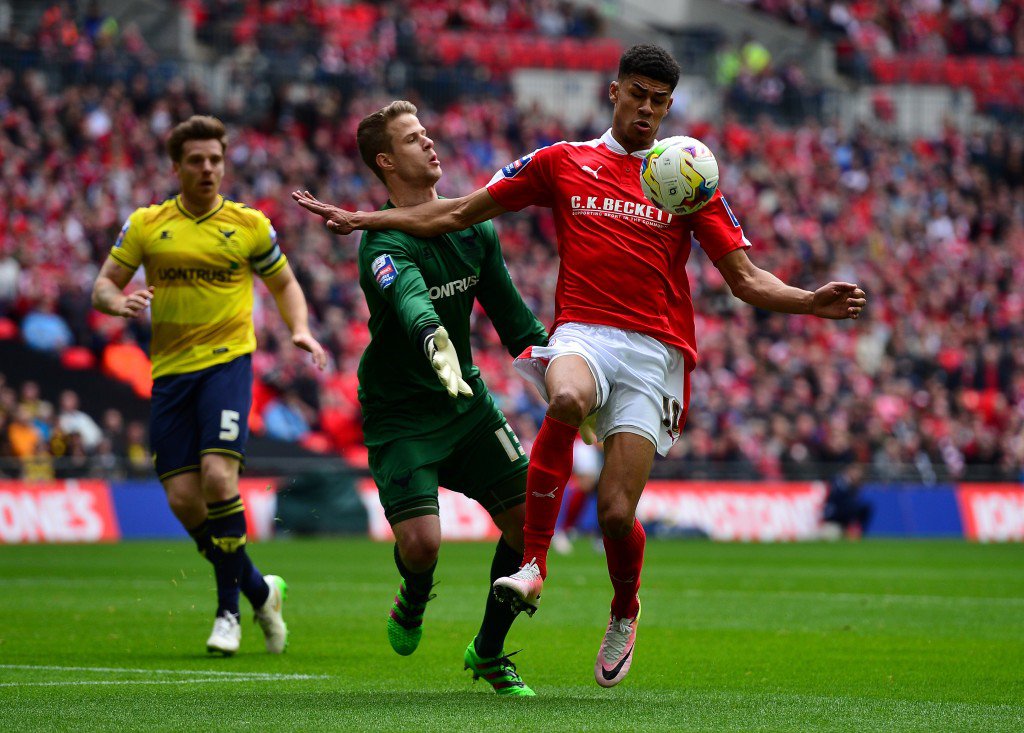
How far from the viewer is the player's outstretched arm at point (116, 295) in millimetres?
8711

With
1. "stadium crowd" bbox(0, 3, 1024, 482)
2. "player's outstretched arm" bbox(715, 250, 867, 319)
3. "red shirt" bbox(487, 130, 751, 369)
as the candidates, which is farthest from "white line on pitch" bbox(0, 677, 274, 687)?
"stadium crowd" bbox(0, 3, 1024, 482)

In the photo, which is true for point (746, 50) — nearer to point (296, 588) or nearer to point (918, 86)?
point (918, 86)

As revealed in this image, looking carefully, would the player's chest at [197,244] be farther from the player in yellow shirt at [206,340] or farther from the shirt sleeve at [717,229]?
the shirt sleeve at [717,229]

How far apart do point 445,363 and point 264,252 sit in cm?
325

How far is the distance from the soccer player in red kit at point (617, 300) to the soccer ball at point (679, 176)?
91 millimetres

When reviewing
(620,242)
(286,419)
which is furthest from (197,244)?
(286,419)

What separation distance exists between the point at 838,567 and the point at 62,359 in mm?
11605

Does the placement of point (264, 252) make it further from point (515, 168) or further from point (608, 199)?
point (608, 199)

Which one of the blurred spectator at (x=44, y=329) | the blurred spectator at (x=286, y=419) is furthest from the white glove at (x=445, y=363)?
the blurred spectator at (x=286, y=419)

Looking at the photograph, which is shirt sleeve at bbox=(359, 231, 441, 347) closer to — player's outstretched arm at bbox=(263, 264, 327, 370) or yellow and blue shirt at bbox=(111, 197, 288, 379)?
player's outstretched arm at bbox=(263, 264, 327, 370)

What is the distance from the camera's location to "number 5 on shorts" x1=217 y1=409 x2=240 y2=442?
9.46 metres

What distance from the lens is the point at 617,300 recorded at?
7.48 m

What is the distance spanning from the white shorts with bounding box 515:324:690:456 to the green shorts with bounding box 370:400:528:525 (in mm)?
547

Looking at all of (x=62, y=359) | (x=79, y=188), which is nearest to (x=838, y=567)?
(x=62, y=359)
